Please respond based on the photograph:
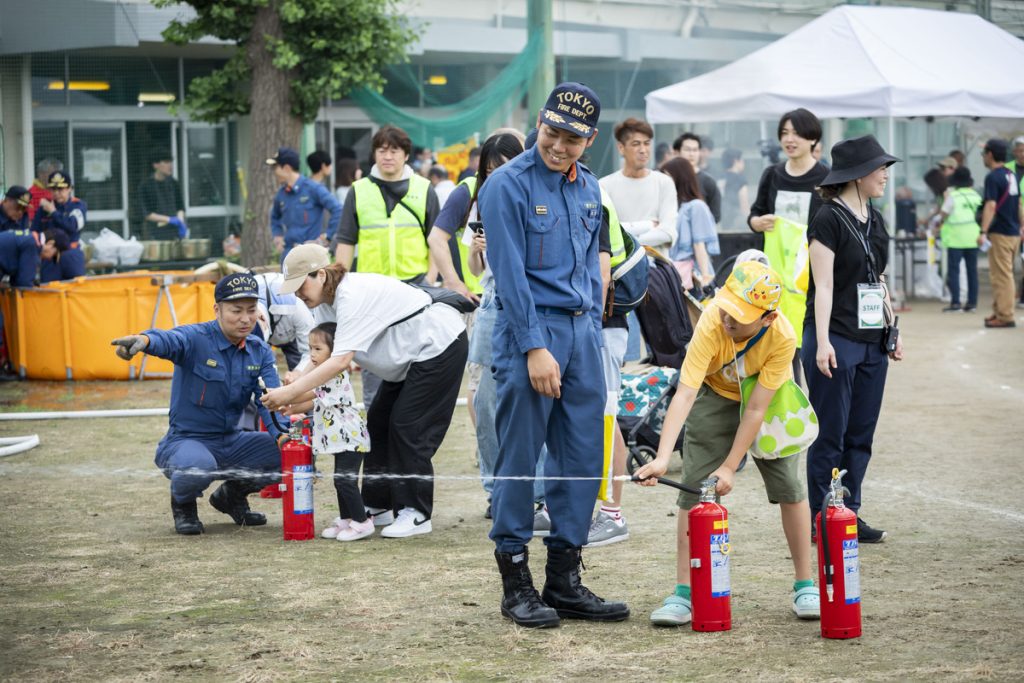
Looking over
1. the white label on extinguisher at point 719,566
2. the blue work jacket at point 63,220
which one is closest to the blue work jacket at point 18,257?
the blue work jacket at point 63,220

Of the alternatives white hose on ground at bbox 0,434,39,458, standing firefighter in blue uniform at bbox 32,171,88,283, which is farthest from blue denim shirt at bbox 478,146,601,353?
standing firefighter in blue uniform at bbox 32,171,88,283

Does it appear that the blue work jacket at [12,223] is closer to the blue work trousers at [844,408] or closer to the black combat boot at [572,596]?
the blue work trousers at [844,408]

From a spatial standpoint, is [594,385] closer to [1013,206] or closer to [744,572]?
[744,572]

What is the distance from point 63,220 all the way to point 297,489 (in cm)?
786

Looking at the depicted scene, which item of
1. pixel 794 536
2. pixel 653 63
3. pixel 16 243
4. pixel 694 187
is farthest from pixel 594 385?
pixel 653 63

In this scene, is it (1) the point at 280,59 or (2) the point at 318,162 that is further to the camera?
(1) the point at 280,59

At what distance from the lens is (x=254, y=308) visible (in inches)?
274

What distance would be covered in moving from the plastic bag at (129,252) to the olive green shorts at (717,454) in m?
12.7

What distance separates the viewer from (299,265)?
6387 mm

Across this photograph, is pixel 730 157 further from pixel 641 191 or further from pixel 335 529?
pixel 335 529

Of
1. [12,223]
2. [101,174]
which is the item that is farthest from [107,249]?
[12,223]

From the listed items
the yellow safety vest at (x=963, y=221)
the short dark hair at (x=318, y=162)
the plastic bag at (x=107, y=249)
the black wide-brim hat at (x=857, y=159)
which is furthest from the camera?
the yellow safety vest at (x=963, y=221)

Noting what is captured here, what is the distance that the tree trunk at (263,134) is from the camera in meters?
16.0

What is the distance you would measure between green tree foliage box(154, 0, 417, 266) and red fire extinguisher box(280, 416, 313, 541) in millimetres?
9727
